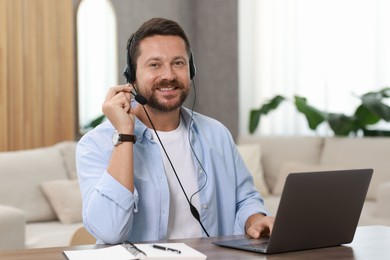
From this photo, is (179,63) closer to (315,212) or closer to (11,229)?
(315,212)

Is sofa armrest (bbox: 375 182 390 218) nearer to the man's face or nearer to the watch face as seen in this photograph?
the man's face

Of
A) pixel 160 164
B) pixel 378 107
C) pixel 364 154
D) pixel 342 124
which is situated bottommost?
pixel 364 154

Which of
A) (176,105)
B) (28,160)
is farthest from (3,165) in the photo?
(176,105)

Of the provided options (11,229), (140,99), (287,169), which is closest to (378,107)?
(287,169)

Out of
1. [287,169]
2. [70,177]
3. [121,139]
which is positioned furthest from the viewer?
[287,169]

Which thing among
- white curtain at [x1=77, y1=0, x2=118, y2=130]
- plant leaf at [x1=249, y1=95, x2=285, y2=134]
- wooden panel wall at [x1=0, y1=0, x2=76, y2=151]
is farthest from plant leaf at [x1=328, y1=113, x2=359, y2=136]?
wooden panel wall at [x1=0, y1=0, x2=76, y2=151]

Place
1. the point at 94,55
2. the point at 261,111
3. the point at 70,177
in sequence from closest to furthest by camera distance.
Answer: the point at 70,177, the point at 94,55, the point at 261,111

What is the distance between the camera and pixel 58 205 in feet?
13.8

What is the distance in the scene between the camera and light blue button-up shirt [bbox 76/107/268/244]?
1853mm

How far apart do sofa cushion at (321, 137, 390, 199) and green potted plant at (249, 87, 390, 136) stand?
0.39 ft

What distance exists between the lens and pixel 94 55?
5309mm

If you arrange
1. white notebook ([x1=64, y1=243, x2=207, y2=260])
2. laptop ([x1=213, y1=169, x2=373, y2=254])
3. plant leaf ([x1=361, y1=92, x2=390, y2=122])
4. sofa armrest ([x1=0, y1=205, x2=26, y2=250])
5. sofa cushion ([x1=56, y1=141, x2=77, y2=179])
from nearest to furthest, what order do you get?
white notebook ([x1=64, y1=243, x2=207, y2=260]) → laptop ([x1=213, y1=169, x2=373, y2=254]) → sofa armrest ([x1=0, y1=205, x2=26, y2=250]) → sofa cushion ([x1=56, y1=141, x2=77, y2=179]) → plant leaf ([x1=361, y1=92, x2=390, y2=122])

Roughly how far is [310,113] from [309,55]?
1.84ft

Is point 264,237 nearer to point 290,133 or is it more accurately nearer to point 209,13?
point 290,133
